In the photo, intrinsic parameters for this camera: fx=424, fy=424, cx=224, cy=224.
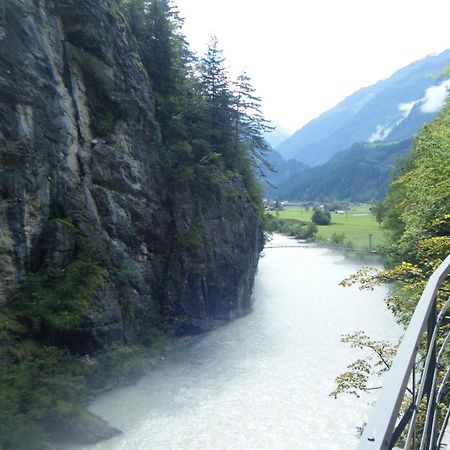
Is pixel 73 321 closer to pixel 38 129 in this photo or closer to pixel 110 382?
pixel 110 382

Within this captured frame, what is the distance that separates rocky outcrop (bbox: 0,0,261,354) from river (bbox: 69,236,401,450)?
2538 mm

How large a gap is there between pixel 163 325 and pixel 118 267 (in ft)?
15.3

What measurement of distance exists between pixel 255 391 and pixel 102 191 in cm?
1243

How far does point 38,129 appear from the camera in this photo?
1936cm

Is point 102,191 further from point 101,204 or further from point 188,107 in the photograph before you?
point 188,107

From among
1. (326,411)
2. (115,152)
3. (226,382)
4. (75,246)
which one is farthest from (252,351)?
(115,152)

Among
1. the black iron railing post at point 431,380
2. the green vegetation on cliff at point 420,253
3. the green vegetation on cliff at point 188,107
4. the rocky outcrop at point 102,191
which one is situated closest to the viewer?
the black iron railing post at point 431,380

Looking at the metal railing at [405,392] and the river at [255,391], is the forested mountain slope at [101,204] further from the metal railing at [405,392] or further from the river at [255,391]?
the metal railing at [405,392]

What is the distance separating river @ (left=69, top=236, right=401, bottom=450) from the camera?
596 inches

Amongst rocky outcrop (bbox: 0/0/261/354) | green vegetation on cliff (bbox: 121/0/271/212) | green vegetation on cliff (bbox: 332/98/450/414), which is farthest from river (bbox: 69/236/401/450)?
green vegetation on cliff (bbox: 121/0/271/212)

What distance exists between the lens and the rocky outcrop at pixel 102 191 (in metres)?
18.5

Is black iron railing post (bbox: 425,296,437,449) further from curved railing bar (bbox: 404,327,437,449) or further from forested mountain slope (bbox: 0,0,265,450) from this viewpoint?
forested mountain slope (bbox: 0,0,265,450)

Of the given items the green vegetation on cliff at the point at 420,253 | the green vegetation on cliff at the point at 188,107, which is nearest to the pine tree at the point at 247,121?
the green vegetation on cliff at the point at 188,107

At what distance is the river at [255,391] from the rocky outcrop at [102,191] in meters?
2.54
